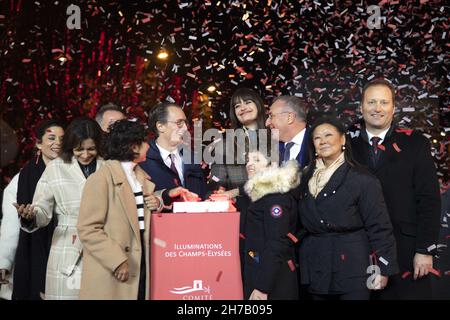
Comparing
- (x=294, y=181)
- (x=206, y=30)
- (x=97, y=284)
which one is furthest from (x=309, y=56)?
(x=97, y=284)

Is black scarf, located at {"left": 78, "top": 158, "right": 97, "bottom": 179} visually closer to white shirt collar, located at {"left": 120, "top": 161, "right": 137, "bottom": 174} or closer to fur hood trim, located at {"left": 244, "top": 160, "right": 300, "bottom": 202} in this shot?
white shirt collar, located at {"left": 120, "top": 161, "right": 137, "bottom": 174}

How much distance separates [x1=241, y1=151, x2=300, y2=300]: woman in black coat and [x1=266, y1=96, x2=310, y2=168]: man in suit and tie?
0.91 m

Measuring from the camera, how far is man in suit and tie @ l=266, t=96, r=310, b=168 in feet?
20.2

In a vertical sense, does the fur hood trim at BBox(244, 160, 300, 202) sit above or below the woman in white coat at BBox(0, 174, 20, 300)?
above

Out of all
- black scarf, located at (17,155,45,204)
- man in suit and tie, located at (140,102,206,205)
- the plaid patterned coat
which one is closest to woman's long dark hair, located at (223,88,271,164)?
man in suit and tie, located at (140,102,206,205)

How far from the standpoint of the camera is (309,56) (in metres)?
9.81

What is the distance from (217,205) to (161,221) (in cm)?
38

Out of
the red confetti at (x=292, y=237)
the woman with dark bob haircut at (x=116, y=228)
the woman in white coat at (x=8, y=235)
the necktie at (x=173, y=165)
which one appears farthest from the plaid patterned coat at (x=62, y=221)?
the red confetti at (x=292, y=237)

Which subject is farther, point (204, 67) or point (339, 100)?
point (204, 67)

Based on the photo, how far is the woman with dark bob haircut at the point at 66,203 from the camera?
17.4 ft

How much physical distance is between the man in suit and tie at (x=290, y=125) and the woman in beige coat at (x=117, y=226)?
1471 mm

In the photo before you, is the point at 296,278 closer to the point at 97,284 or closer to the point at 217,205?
the point at 217,205

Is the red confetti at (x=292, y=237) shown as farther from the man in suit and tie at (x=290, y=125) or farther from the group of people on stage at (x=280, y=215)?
the man in suit and tie at (x=290, y=125)

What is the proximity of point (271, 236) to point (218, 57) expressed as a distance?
5.72 meters
